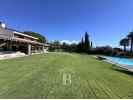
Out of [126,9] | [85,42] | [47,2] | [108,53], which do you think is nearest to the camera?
[126,9]

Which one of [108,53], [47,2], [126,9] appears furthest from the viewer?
[108,53]

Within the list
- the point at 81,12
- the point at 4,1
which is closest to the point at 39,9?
the point at 4,1

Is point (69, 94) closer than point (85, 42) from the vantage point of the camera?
Yes

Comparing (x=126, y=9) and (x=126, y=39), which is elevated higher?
(x=126, y=9)

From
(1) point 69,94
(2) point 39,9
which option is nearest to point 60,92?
(1) point 69,94

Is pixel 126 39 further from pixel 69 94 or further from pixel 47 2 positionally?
pixel 69 94

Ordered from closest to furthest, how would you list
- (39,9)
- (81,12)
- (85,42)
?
1. (81,12)
2. (39,9)
3. (85,42)

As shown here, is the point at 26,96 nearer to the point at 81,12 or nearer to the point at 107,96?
the point at 107,96

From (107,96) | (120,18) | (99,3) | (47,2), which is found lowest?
(107,96)

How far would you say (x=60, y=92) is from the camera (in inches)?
154

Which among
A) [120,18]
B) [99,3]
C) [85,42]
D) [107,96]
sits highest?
[99,3]

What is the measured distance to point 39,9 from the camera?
22984mm

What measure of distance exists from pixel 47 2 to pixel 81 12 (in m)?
6.50

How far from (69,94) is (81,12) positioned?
19257 millimetres
